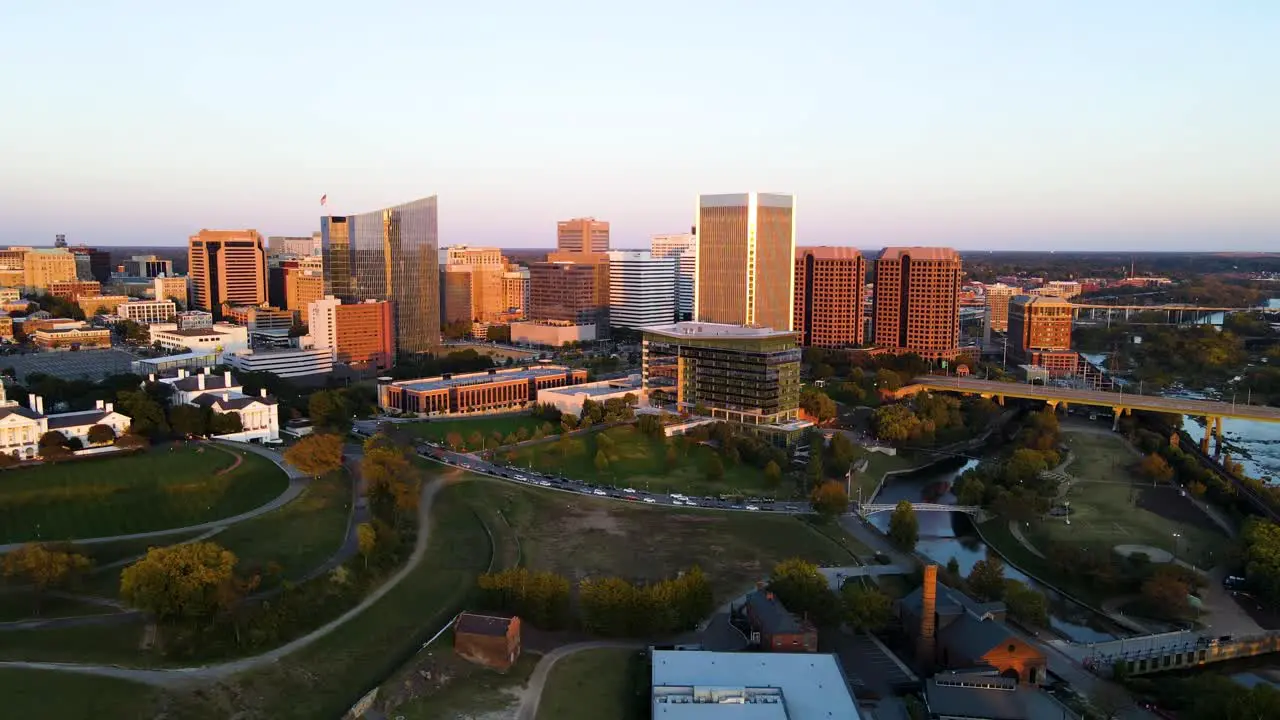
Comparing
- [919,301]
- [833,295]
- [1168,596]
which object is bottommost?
[1168,596]

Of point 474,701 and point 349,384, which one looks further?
point 349,384

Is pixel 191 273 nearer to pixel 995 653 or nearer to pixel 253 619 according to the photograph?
pixel 253 619

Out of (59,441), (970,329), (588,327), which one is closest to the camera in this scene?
(59,441)

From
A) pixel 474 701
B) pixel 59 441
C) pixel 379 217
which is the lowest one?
pixel 474 701

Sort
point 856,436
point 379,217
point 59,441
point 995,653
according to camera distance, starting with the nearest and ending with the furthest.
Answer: point 995,653 → point 59,441 → point 856,436 → point 379,217

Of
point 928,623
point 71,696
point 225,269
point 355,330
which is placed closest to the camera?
point 71,696

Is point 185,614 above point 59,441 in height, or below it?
below

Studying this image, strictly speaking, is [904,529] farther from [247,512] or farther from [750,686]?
[247,512]

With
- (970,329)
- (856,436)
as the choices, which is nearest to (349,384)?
(856,436)

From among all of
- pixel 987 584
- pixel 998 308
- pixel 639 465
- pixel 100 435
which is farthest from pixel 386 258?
pixel 998 308
